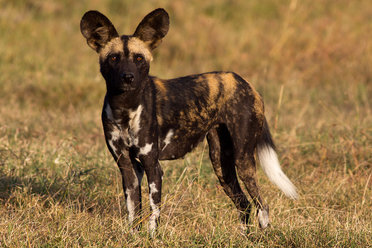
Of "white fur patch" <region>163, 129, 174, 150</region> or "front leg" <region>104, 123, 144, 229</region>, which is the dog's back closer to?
"white fur patch" <region>163, 129, 174, 150</region>

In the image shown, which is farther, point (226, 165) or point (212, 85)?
point (226, 165)

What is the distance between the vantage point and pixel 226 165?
371 centimetres

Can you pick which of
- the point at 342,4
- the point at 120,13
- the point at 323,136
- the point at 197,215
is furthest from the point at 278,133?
the point at 342,4

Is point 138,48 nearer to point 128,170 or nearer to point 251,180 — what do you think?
point 128,170

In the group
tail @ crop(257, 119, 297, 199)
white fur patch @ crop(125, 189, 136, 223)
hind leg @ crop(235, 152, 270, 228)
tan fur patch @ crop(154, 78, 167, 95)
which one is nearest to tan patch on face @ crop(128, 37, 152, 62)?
tan fur patch @ crop(154, 78, 167, 95)

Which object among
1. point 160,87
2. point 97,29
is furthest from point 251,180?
point 97,29

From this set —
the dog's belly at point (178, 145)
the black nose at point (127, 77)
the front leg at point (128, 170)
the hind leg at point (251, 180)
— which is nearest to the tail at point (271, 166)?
the hind leg at point (251, 180)

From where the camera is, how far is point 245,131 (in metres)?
3.53

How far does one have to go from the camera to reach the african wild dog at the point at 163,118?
9.96 ft

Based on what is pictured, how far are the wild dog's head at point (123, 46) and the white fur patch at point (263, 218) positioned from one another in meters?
1.19

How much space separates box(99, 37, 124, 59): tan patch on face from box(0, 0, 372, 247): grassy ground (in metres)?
0.80

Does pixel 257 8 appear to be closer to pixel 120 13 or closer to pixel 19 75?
pixel 120 13

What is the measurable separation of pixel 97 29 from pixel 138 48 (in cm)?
27

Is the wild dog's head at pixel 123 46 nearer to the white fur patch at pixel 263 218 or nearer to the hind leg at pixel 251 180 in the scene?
the hind leg at pixel 251 180
